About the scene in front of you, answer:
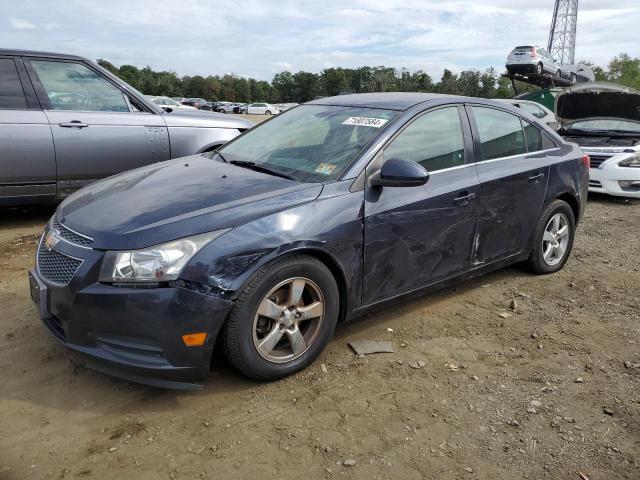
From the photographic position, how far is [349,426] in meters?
2.64

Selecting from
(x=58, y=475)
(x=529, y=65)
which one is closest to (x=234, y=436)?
(x=58, y=475)

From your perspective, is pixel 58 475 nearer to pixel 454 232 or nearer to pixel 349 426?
pixel 349 426

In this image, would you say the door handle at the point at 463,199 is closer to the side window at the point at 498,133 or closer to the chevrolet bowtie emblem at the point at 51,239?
the side window at the point at 498,133

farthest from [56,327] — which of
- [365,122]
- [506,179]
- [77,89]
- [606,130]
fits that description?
[606,130]

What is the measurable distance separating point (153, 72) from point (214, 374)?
10625 centimetres

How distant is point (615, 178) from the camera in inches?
Result: 328

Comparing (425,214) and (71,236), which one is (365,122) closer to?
(425,214)

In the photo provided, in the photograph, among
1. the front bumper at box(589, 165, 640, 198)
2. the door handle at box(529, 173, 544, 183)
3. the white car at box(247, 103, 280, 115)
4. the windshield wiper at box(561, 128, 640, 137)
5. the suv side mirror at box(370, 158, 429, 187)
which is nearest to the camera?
the suv side mirror at box(370, 158, 429, 187)

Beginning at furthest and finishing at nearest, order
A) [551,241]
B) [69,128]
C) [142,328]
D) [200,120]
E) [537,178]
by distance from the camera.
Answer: [200,120], [69,128], [551,241], [537,178], [142,328]

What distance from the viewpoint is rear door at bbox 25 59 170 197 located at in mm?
5449

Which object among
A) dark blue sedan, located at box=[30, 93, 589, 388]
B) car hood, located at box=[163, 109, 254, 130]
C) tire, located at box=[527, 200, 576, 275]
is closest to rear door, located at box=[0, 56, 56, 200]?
car hood, located at box=[163, 109, 254, 130]

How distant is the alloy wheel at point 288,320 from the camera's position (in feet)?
9.30

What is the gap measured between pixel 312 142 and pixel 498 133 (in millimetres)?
1549

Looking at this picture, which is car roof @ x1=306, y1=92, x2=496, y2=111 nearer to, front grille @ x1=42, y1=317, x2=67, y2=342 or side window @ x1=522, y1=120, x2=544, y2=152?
side window @ x1=522, y1=120, x2=544, y2=152
